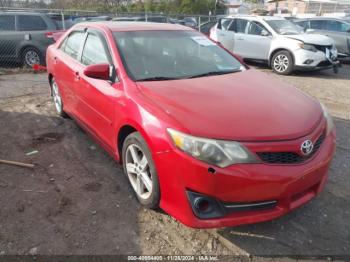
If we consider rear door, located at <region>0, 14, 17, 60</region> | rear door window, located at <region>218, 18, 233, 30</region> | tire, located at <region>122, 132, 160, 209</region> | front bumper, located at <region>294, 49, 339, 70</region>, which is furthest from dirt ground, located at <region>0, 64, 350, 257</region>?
rear door window, located at <region>218, 18, 233, 30</region>

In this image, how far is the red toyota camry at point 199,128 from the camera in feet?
8.02

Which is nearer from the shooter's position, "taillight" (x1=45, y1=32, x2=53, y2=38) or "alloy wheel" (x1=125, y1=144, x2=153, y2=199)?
"alloy wheel" (x1=125, y1=144, x2=153, y2=199)

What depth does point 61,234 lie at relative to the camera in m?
2.82

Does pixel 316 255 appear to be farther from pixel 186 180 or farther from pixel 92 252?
pixel 92 252

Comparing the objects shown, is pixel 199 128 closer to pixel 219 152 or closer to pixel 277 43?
pixel 219 152

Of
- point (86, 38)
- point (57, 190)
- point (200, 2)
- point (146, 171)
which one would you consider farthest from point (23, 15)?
point (200, 2)

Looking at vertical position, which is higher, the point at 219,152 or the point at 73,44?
the point at 73,44

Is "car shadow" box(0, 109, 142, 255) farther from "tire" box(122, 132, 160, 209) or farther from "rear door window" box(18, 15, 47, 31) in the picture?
"rear door window" box(18, 15, 47, 31)

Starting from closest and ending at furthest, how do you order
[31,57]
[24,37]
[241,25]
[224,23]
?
[24,37] < [31,57] < [241,25] < [224,23]

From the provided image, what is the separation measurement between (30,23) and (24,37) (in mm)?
483

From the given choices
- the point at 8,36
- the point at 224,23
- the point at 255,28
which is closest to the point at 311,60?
the point at 255,28

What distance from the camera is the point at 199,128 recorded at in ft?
8.28

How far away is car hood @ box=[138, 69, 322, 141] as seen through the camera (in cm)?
254

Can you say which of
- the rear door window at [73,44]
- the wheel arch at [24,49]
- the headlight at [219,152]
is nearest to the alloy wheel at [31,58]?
the wheel arch at [24,49]
